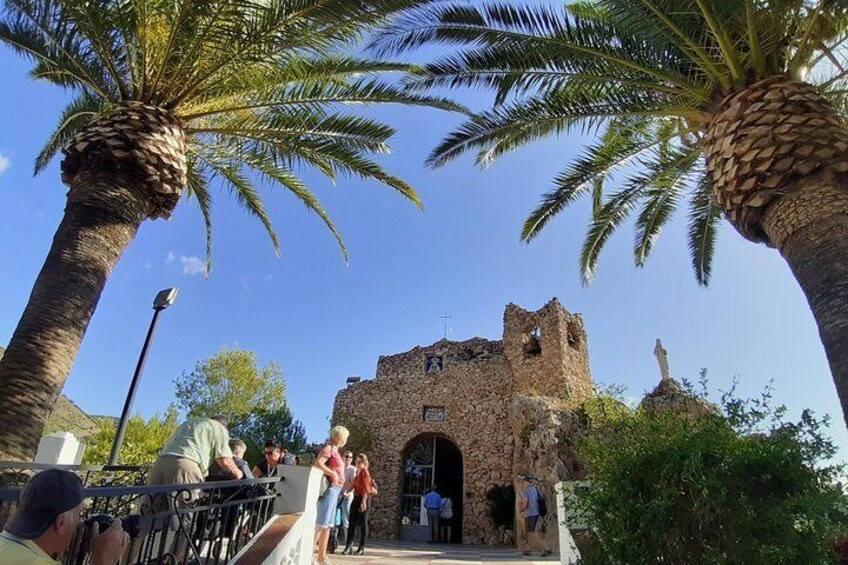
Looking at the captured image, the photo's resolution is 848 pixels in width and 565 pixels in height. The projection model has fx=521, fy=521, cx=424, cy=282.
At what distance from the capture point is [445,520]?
1538 centimetres

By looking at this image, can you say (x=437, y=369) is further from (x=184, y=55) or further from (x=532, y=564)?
(x=184, y=55)

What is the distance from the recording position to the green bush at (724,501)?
2.95 m

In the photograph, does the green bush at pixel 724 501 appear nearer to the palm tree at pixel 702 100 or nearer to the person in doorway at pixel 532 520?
the palm tree at pixel 702 100

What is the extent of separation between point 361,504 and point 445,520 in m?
8.42

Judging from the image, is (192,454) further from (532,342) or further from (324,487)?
(532,342)

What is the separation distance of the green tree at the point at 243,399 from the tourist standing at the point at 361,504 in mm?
13883

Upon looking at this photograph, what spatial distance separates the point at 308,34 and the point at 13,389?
425 cm

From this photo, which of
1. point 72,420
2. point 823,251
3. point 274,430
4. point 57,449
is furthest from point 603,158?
point 72,420

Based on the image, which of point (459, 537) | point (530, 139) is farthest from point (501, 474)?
point (530, 139)

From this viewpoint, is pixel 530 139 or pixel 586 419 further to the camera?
pixel 586 419

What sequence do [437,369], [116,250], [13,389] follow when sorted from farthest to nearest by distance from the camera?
[437,369], [116,250], [13,389]

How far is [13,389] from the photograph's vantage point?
3.77 meters

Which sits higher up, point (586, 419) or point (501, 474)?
point (586, 419)

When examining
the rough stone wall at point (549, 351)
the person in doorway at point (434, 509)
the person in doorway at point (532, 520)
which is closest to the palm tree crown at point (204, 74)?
the person in doorway at point (532, 520)
